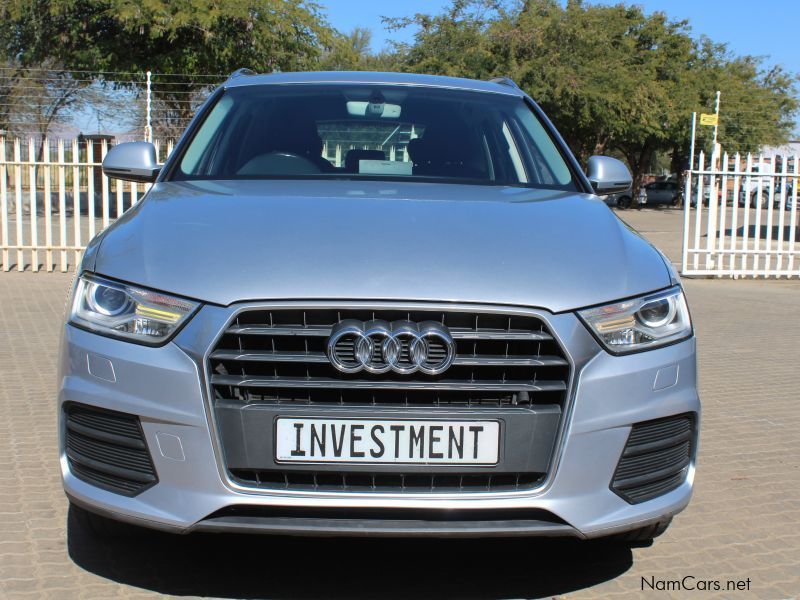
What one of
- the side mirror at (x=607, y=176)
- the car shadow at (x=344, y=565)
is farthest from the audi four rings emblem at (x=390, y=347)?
the side mirror at (x=607, y=176)

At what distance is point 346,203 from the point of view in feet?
10.5

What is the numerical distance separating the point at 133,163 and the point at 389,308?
2013 mm

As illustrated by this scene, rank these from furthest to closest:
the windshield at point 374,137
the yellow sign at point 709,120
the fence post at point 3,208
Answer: the yellow sign at point 709,120 → the fence post at point 3,208 → the windshield at point 374,137

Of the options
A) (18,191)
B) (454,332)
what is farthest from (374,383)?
(18,191)

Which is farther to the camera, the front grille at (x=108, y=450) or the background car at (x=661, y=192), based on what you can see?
the background car at (x=661, y=192)

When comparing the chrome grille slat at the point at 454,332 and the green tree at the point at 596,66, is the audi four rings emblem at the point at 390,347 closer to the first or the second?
the chrome grille slat at the point at 454,332

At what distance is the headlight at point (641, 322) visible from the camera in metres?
2.72

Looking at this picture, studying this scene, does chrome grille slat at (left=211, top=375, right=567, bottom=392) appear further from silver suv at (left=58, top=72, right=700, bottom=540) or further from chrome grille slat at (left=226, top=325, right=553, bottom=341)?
chrome grille slat at (left=226, top=325, right=553, bottom=341)

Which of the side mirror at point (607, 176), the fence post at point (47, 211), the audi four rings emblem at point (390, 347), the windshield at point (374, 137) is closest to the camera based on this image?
the audi four rings emblem at point (390, 347)

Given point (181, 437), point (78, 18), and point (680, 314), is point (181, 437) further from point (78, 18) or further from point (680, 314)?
point (78, 18)

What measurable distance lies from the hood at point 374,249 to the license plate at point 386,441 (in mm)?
336

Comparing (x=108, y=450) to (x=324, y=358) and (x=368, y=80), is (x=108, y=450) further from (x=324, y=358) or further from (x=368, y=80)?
(x=368, y=80)

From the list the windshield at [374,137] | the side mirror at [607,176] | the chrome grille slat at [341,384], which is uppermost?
the windshield at [374,137]

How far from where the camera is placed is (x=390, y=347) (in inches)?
102
